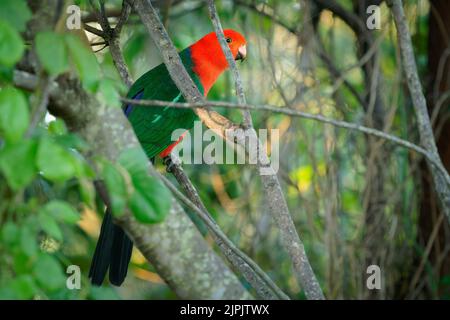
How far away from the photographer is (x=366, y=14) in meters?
2.58

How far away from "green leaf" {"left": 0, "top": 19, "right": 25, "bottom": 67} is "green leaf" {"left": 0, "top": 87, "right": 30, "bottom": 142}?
0.15 ft

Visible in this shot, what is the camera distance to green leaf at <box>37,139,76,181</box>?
751mm

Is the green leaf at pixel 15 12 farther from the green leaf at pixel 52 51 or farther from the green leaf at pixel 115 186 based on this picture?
the green leaf at pixel 115 186

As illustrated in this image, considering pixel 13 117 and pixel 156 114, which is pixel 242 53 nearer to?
pixel 156 114

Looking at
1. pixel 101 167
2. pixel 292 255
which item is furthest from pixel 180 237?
pixel 292 255

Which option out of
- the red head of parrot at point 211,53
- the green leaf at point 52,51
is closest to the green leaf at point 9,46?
the green leaf at point 52,51

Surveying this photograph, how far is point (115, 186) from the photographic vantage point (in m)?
0.82

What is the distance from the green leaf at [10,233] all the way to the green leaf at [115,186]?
126 millimetres

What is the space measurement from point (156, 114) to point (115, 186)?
1.39 metres

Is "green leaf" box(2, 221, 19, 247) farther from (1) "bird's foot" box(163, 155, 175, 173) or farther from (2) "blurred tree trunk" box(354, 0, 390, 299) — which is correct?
(2) "blurred tree trunk" box(354, 0, 390, 299)

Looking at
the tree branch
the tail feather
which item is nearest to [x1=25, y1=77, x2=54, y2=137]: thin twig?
the tail feather

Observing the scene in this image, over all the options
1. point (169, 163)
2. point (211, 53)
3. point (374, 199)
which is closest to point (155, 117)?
point (169, 163)

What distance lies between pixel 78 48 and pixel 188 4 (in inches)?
100

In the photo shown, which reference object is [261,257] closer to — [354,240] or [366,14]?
[354,240]
